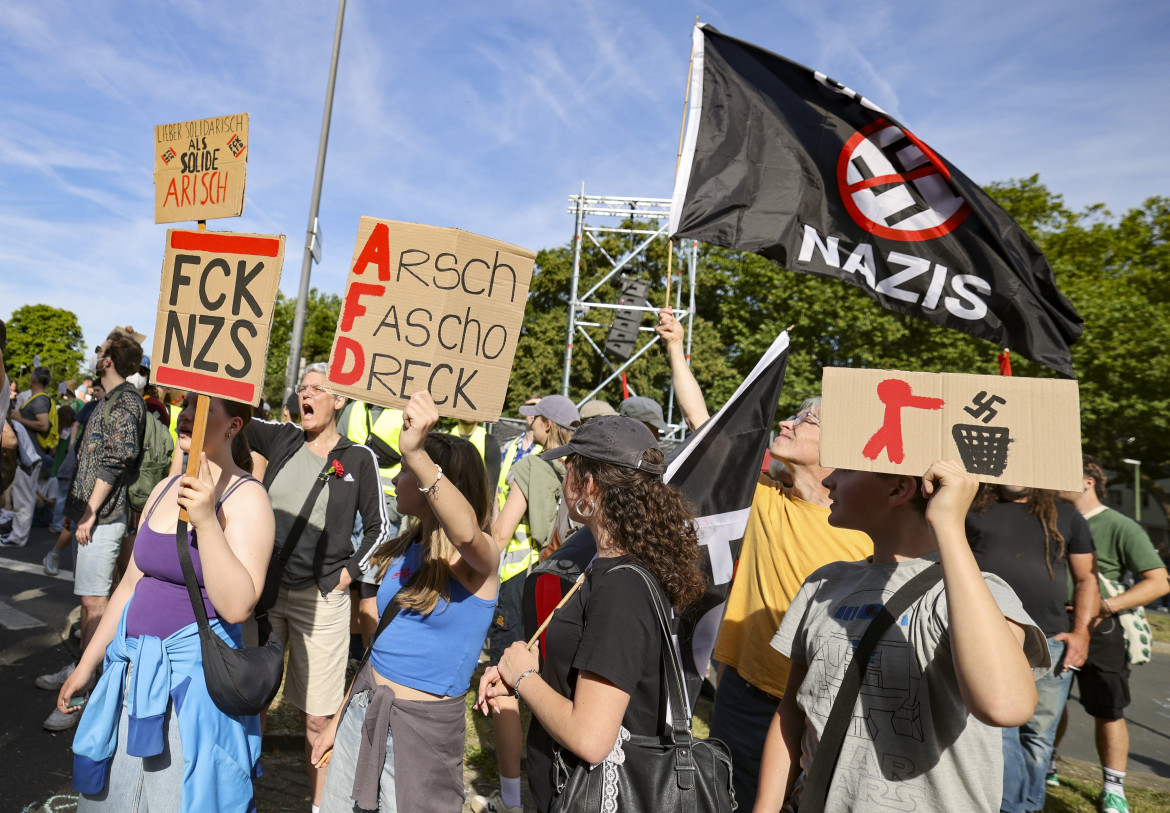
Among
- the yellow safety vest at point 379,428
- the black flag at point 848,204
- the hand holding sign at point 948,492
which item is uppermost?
the black flag at point 848,204

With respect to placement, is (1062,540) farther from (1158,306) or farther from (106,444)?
(1158,306)

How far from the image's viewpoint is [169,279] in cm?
250

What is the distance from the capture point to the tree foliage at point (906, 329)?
2094 centimetres

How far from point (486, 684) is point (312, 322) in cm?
4527

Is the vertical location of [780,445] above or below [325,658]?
above

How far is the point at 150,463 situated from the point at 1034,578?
5.33 meters

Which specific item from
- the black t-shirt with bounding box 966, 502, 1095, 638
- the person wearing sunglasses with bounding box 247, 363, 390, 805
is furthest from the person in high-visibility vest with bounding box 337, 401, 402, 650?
the black t-shirt with bounding box 966, 502, 1095, 638

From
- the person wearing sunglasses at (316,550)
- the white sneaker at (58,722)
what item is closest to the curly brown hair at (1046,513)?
the person wearing sunglasses at (316,550)

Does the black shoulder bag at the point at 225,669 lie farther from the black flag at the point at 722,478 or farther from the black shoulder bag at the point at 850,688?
the black shoulder bag at the point at 850,688

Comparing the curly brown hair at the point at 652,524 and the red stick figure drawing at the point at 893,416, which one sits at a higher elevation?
the red stick figure drawing at the point at 893,416

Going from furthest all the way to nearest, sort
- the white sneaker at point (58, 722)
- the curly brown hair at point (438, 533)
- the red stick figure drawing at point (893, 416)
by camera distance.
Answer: the white sneaker at point (58, 722) < the curly brown hair at point (438, 533) < the red stick figure drawing at point (893, 416)

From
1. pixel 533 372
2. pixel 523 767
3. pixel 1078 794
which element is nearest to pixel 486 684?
pixel 523 767

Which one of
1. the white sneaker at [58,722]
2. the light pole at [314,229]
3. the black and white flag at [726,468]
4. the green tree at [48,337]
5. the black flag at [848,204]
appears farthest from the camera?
the green tree at [48,337]

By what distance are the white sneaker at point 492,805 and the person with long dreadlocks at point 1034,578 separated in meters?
2.47
